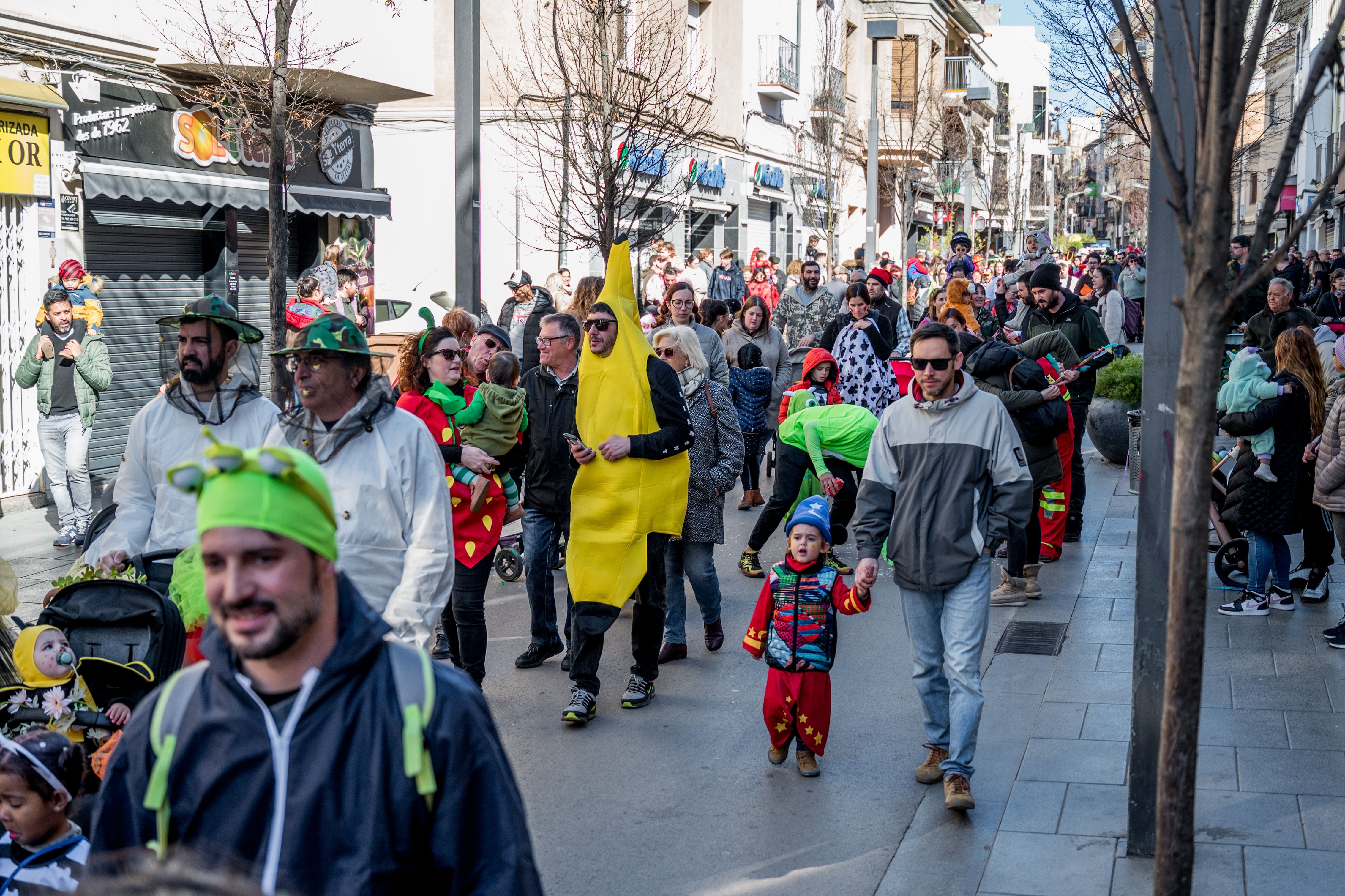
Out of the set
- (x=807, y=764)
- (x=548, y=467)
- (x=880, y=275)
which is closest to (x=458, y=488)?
(x=548, y=467)

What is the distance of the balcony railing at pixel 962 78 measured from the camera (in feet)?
171

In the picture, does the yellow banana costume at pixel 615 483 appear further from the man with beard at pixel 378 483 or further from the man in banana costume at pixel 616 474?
the man with beard at pixel 378 483

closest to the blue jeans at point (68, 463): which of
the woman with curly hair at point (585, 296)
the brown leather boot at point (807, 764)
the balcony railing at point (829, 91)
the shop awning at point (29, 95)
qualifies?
the shop awning at point (29, 95)

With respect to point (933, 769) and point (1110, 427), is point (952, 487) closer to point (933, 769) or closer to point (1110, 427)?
point (933, 769)

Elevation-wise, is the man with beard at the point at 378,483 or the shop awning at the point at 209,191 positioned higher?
the shop awning at the point at 209,191

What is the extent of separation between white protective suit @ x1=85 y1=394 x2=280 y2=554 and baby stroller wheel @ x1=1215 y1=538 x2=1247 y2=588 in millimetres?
6746

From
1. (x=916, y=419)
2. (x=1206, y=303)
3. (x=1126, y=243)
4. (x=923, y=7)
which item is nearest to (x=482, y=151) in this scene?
(x=916, y=419)

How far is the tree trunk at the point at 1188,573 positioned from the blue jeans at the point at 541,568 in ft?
14.0

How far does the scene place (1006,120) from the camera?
236 ft

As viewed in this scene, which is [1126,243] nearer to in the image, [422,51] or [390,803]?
[422,51]

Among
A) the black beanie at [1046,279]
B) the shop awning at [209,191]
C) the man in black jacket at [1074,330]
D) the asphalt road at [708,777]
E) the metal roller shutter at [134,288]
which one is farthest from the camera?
the metal roller shutter at [134,288]

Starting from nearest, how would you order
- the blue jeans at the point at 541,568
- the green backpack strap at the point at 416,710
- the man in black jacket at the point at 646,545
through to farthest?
the green backpack strap at the point at 416,710
the man in black jacket at the point at 646,545
the blue jeans at the point at 541,568

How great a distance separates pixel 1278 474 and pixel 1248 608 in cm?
86

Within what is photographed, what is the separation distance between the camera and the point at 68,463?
1109 cm
